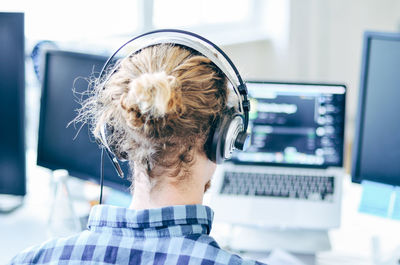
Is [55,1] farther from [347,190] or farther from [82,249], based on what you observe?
[82,249]

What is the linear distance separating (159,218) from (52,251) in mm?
175

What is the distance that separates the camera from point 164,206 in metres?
0.77

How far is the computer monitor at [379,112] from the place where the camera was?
1.23m

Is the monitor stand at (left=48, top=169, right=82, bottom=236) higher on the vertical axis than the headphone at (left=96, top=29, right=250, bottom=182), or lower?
lower

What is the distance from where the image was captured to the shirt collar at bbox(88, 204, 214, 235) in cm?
75

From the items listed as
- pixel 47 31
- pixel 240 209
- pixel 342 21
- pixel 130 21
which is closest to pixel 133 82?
pixel 240 209

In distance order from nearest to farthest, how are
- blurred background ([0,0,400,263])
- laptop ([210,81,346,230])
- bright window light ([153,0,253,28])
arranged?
laptop ([210,81,346,230]) → blurred background ([0,0,400,263]) → bright window light ([153,0,253,28])

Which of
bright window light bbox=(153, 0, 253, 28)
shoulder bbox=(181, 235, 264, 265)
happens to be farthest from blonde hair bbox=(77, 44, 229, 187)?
bright window light bbox=(153, 0, 253, 28)

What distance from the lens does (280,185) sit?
1.38 meters

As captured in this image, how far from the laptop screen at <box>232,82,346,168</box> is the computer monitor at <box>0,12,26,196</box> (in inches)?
22.6

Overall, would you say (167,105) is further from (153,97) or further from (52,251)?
(52,251)

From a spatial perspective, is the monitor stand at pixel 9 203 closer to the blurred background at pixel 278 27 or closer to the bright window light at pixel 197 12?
the blurred background at pixel 278 27

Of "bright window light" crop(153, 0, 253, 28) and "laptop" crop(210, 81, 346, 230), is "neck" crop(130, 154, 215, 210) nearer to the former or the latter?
"laptop" crop(210, 81, 346, 230)

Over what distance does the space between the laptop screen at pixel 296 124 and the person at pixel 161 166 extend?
0.60m
